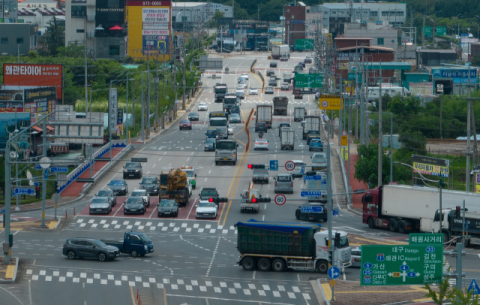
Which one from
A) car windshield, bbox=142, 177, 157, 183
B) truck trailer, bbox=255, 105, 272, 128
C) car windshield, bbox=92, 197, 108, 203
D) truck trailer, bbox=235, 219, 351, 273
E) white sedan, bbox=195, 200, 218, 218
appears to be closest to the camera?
truck trailer, bbox=235, 219, 351, 273

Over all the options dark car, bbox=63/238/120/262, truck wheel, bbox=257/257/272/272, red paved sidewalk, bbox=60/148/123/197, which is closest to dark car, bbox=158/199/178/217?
red paved sidewalk, bbox=60/148/123/197

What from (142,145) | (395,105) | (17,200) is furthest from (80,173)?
(395,105)

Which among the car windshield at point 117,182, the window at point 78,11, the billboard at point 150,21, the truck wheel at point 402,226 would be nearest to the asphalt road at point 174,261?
the truck wheel at point 402,226

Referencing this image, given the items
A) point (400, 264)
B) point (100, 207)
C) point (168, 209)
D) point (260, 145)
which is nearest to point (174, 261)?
point (168, 209)

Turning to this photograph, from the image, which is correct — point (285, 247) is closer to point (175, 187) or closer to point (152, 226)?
point (152, 226)

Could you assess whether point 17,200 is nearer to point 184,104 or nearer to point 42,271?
point 42,271

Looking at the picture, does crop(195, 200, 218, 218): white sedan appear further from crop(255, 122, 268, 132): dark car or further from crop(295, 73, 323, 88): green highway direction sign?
crop(295, 73, 323, 88): green highway direction sign
